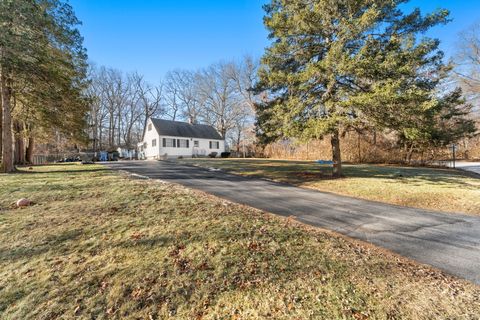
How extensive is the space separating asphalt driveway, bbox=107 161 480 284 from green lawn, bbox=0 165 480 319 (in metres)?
0.56

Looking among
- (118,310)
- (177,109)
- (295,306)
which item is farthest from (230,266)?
(177,109)

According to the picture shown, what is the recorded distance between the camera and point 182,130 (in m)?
31.2

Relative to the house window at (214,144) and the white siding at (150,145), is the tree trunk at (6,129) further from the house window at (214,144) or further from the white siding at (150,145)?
the house window at (214,144)

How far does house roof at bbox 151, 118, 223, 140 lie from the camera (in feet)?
95.1

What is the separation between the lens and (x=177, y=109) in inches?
1684

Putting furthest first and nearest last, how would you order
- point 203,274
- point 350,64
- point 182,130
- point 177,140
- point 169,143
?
point 182,130 → point 177,140 → point 169,143 → point 350,64 → point 203,274

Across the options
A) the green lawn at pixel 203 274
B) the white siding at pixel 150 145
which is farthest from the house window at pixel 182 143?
the green lawn at pixel 203 274

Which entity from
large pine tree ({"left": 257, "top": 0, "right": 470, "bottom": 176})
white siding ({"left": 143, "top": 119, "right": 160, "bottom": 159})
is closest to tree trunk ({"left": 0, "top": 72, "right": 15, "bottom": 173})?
large pine tree ({"left": 257, "top": 0, "right": 470, "bottom": 176})

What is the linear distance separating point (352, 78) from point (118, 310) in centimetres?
1018

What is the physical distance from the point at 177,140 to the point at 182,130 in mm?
2161

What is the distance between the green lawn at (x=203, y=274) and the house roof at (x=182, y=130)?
25392mm

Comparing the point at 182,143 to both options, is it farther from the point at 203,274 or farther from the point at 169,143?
the point at 203,274

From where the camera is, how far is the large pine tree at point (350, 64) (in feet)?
25.2

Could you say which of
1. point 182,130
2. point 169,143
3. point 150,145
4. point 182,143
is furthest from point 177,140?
point 150,145
